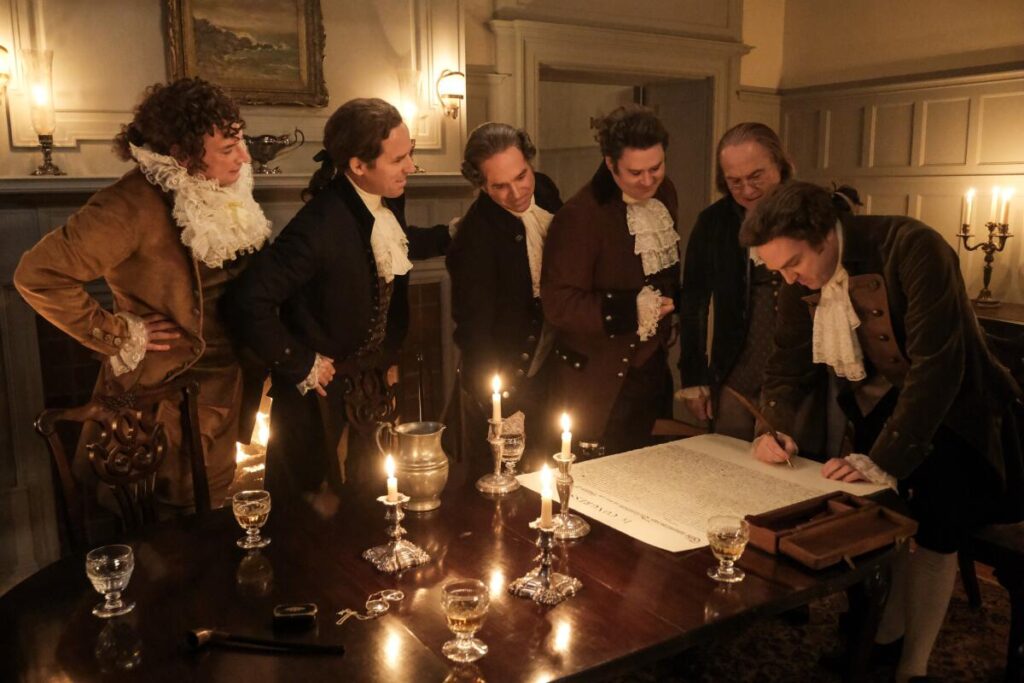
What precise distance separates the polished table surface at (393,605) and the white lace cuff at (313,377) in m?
0.58

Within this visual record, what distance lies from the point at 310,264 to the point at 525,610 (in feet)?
4.07

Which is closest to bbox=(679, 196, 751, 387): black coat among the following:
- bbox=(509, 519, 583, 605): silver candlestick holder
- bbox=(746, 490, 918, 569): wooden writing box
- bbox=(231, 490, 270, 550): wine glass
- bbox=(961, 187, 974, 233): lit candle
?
bbox=(746, 490, 918, 569): wooden writing box

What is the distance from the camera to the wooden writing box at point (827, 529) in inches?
57.9

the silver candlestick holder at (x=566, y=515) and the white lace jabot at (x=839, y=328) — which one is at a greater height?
the white lace jabot at (x=839, y=328)

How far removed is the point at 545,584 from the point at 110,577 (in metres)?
0.69

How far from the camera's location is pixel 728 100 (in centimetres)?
511

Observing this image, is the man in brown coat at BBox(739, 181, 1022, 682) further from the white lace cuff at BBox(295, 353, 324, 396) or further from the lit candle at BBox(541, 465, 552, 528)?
the white lace cuff at BBox(295, 353, 324, 396)

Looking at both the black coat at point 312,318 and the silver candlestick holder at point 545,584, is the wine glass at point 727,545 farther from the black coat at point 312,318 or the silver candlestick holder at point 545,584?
the black coat at point 312,318

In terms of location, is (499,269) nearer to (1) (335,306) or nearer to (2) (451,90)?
(1) (335,306)

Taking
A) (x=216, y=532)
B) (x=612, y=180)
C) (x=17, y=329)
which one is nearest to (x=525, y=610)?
(x=216, y=532)

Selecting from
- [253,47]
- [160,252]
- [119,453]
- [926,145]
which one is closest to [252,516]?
[119,453]

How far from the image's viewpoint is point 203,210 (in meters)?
2.25

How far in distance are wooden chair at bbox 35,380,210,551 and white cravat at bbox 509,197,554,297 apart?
1.04 metres

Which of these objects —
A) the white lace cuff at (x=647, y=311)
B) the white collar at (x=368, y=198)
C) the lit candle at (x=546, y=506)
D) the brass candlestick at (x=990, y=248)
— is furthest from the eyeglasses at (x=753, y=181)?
the brass candlestick at (x=990, y=248)
